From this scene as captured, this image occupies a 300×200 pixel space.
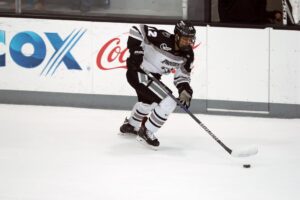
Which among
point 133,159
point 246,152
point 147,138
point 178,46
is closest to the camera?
point 246,152

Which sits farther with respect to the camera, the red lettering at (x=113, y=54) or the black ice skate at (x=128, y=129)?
the red lettering at (x=113, y=54)

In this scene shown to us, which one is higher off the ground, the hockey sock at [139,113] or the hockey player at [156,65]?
the hockey player at [156,65]

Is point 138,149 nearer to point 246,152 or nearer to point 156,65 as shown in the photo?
point 156,65

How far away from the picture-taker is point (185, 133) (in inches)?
195

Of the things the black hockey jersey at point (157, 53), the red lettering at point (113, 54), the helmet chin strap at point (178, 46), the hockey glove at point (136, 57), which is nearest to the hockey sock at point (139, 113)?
the black hockey jersey at point (157, 53)

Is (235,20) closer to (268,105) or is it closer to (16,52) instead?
(268,105)

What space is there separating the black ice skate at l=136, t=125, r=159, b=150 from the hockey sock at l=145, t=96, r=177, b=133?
0.11 feet

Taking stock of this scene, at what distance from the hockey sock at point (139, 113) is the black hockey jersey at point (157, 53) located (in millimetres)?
256

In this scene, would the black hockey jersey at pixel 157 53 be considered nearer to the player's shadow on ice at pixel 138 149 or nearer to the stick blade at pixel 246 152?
the player's shadow on ice at pixel 138 149

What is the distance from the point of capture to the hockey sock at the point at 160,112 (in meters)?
4.35

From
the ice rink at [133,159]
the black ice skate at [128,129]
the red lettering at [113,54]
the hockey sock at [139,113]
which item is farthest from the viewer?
the red lettering at [113,54]

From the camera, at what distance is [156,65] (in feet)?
15.0

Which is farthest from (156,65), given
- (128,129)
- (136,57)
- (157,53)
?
(128,129)

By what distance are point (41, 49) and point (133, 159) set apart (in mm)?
1975
